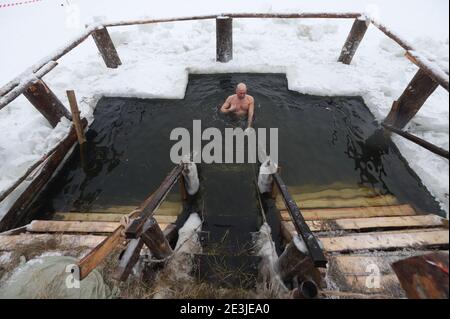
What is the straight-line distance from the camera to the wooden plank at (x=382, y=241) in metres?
3.95

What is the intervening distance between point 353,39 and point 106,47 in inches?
305

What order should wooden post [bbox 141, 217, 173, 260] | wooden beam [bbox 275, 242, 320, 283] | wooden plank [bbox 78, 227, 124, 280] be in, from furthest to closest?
wooden post [bbox 141, 217, 173, 260], wooden beam [bbox 275, 242, 320, 283], wooden plank [bbox 78, 227, 124, 280]

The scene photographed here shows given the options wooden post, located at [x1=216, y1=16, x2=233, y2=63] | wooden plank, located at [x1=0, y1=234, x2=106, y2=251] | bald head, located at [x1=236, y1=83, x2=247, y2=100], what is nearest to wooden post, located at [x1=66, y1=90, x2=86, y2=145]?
wooden plank, located at [x1=0, y1=234, x2=106, y2=251]

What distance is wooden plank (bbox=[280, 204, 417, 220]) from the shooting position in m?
4.91

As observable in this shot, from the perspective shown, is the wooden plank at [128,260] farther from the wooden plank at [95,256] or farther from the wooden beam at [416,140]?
the wooden beam at [416,140]

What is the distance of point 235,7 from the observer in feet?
43.1

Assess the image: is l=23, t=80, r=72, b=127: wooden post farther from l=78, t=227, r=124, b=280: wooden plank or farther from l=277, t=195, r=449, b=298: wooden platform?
l=277, t=195, r=449, b=298: wooden platform

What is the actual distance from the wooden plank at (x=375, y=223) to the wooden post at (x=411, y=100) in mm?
2920

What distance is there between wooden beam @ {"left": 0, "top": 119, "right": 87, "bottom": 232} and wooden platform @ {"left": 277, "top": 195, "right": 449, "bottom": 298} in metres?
4.93

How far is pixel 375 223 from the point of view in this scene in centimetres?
450

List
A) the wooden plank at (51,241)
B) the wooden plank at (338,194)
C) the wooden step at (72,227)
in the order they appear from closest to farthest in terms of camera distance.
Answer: the wooden plank at (51,241), the wooden step at (72,227), the wooden plank at (338,194)

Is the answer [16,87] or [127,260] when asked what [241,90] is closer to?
[16,87]

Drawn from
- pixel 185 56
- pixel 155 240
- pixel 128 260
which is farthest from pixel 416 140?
pixel 185 56

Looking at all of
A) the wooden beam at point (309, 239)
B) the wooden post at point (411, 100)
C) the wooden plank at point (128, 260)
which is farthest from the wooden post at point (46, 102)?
the wooden post at point (411, 100)
